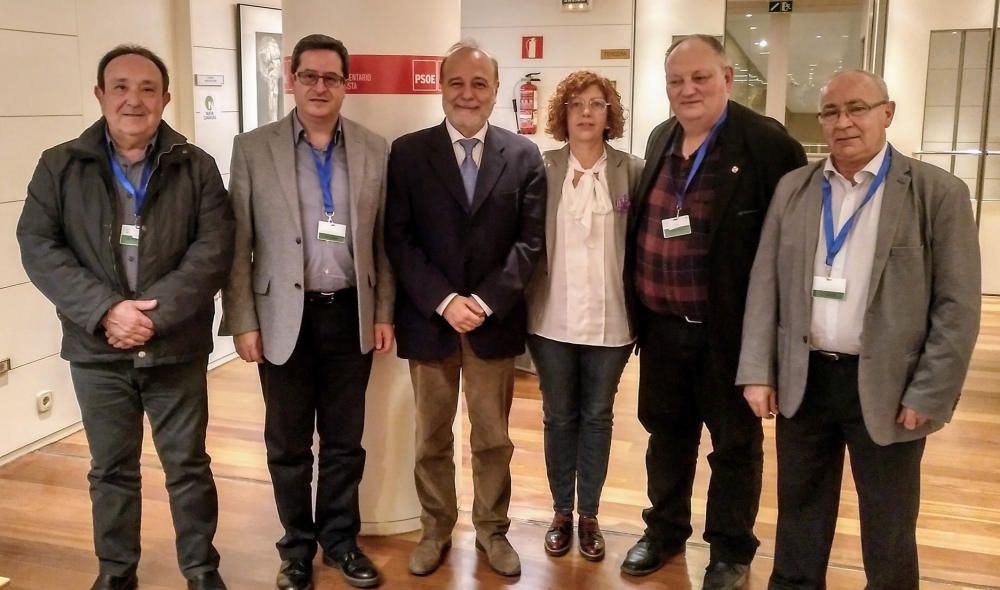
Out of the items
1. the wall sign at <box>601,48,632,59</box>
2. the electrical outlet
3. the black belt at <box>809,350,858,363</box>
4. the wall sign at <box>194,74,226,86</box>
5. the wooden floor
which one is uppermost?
the wall sign at <box>601,48,632,59</box>

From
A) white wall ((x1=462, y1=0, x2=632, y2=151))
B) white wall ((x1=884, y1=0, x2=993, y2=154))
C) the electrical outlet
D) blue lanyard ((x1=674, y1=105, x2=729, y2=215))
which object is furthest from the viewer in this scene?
white wall ((x1=462, y1=0, x2=632, y2=151))

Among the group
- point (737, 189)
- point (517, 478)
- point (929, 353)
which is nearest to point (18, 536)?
point (517, 478)

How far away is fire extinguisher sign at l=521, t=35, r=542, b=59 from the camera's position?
25.7 feet

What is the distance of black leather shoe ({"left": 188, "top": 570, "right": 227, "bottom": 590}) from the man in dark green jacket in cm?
32

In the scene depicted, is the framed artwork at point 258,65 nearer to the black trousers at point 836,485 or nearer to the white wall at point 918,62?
the black trousers at point 836,485

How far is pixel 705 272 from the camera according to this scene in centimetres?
A: 263

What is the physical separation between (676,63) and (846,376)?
108 cm

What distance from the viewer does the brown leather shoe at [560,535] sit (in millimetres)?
3172

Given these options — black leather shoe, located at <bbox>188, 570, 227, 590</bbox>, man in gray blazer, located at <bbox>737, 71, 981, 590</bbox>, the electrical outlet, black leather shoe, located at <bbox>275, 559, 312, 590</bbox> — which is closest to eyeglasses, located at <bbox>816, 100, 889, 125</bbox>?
man in gray blazer, located at <bbox>737, 71, 981, 590</bbox>

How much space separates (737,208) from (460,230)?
2.89ft

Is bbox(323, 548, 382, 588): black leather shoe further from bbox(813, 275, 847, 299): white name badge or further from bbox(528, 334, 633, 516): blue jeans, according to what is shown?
bbox(813, 275, 847, 299): white name badge

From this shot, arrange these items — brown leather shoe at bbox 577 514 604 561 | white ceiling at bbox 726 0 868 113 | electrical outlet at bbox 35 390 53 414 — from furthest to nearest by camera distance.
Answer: white ceiling at bbox 726 0 868 113 < electrical outlet at bbox 35 390 53 414 < brown leather shoe at bbox 577 514 604 561

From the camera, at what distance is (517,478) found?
3.93 meters

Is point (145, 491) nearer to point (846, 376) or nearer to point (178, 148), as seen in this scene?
point (178, 148)
